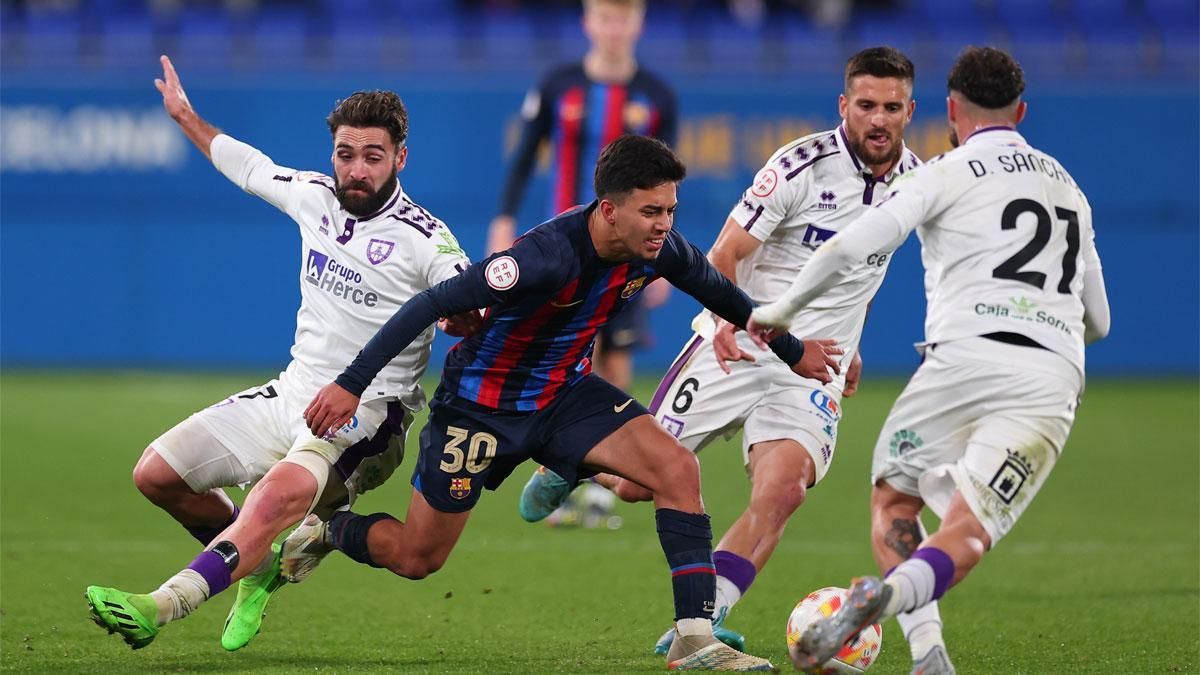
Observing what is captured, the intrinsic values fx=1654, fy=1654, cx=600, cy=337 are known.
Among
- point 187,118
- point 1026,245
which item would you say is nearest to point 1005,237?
point 1026,245

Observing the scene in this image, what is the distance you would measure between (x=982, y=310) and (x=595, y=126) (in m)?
4.49

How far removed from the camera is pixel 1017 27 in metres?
18.6

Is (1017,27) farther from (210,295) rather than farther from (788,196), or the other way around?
(788,196)

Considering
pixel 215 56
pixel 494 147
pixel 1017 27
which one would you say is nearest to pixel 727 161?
pixel 494 147

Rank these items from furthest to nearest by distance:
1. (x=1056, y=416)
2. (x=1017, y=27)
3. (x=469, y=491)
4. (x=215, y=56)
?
(x=1017, y=27) < (x=215, y=56) < (x=469, y=491) < (x=1056, y=416)

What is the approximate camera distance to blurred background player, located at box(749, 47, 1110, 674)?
16.6 feet

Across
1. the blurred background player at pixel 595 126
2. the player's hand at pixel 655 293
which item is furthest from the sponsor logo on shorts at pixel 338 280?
the player's hand at pixel 655 293

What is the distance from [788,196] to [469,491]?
1.66m

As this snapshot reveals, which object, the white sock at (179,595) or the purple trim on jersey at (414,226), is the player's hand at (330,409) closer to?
the white sock at (179,595)

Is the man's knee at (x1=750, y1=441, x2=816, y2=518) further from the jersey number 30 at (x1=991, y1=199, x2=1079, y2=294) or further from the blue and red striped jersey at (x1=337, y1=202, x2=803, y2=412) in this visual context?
the jersey number 30 at (x1=991, y1=199, x2=1079, y2=294)

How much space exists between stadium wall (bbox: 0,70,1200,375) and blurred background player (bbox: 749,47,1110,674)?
11.4 metres

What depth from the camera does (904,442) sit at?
5391mm

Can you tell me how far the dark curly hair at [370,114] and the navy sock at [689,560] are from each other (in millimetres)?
1699

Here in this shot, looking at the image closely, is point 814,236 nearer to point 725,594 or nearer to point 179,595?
point 725,594
